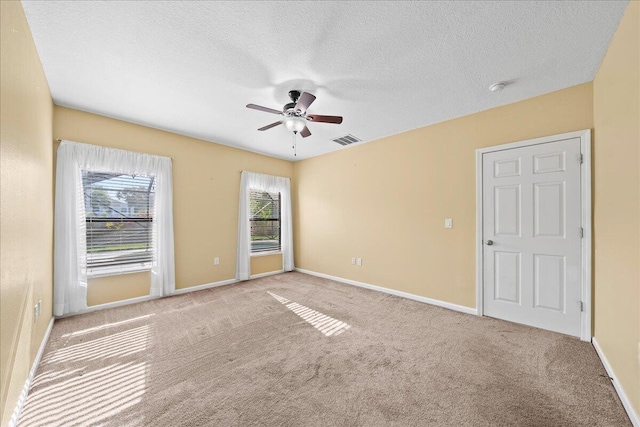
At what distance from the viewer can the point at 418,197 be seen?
12.5 feet

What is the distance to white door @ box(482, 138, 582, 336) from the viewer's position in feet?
8.54

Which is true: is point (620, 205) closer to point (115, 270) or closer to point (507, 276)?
point (507, 276)

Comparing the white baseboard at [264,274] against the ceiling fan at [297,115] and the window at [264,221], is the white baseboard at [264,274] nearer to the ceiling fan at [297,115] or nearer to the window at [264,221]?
the window at [264,221]

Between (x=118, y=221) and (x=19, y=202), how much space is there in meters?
2.11

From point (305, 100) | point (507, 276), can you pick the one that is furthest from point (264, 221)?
point (507, 276)

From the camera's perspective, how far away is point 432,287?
363 cm

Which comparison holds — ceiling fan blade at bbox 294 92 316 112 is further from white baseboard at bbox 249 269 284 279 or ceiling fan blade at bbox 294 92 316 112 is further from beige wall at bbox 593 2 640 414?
white baseboard at bbox 249 269 284 279

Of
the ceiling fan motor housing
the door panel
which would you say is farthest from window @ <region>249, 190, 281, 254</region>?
the door panel

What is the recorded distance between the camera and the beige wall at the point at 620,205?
1587 mm

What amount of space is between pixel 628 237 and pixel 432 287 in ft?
7.15

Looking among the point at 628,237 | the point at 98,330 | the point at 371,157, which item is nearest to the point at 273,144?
the point at 371,157

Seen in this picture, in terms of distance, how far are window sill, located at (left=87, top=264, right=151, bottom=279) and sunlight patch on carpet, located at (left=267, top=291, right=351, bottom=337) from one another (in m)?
2.17

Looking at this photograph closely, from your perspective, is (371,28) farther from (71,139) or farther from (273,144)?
(71,139)

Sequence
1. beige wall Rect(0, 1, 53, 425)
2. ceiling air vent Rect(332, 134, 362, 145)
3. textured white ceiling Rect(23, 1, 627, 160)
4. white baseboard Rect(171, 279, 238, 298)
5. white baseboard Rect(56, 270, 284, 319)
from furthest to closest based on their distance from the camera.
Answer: ceiling air vent Rect(332, 134, 362, 145), white baseboard Rect(171, 279, 238, 298), white baseboard Rect(56, 270, 284, 319), textured white ceiling Rect(23, 1, 627, 160), beige wall Rect(0, 1, 53, 425)
